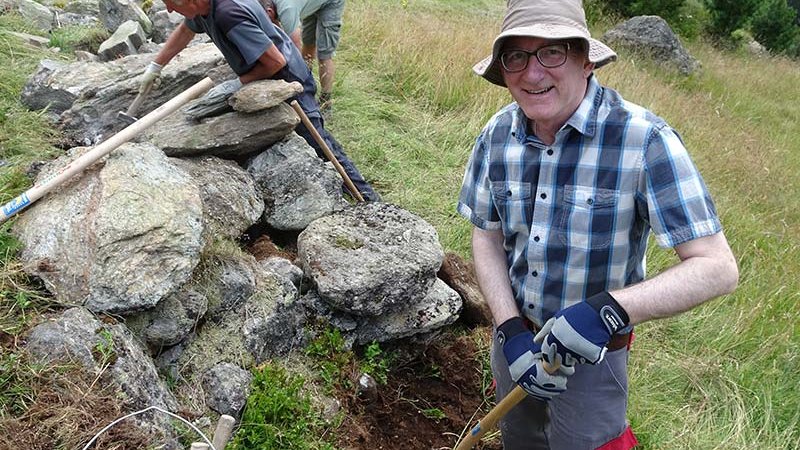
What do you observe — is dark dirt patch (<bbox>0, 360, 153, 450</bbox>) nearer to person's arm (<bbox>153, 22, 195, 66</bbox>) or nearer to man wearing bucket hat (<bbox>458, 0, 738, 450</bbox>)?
man wearing bucket hat (<bbox>458, 0, 738, 450</bbox>)

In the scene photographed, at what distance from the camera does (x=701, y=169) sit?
7.60m

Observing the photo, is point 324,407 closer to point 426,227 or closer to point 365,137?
point 426,227

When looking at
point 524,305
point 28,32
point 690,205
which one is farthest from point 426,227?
point 28,32

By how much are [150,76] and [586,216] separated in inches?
143

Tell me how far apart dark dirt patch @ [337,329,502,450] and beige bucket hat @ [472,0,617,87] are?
215 centimetres

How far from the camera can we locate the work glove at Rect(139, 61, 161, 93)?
14.9ft

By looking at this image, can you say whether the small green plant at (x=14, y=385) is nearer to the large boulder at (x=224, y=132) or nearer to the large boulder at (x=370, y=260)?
the large boulder at (x=370, y=260)

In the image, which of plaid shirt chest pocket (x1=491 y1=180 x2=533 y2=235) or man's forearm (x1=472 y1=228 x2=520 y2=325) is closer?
plaid shirt chest pocket (x1=491 y1=180 x2=533 y2=235)

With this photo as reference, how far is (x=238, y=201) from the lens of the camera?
389 centimetres

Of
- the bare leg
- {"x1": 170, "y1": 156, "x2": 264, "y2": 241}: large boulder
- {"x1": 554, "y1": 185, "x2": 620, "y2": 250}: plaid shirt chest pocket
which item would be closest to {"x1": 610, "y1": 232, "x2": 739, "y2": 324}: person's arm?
{"x1": 554, "y1": 185, "x2": 620, "y2": 250}: plaid shirt chest pocket

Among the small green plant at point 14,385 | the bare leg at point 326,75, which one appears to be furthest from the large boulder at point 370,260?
the bare leg at point 326,75

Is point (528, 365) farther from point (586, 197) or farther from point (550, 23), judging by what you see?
point (550, 23)

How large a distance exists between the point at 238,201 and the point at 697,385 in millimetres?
3188

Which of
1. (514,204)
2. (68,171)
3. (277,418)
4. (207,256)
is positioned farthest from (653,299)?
(68,171)
